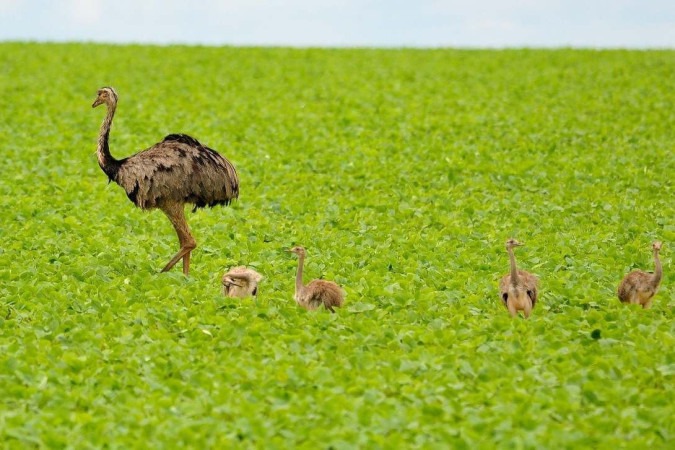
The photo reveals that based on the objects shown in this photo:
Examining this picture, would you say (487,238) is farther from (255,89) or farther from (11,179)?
(255,89)

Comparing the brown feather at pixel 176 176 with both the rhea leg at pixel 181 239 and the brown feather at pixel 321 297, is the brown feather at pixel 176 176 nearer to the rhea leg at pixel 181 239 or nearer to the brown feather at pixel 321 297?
the rhea leg at pixel 181 239

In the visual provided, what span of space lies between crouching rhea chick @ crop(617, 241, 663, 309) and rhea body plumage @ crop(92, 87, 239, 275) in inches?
176

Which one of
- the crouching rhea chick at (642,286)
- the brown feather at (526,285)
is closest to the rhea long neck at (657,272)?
the crouching rhea chick at (642,286)

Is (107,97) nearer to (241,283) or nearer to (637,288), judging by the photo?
(241,283)

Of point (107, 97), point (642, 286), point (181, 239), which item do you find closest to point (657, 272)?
point (642, 286)

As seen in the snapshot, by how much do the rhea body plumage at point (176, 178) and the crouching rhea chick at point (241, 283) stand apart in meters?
1.33

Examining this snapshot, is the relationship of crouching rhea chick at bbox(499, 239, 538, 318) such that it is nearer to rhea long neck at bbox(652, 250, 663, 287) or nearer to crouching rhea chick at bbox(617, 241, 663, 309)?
crouching rhea chick at bbox(617, 241, 663, 309)

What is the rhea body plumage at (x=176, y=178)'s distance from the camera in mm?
12453

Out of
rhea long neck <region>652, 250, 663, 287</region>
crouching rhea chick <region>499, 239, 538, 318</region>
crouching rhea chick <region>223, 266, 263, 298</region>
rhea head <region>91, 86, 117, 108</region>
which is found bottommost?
crouching rhea chick <region>223, 266, 263, 298</region>

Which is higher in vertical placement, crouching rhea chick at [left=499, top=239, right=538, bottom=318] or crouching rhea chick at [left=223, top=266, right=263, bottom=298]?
crouching rhea chick at [left=499, top=239, right=538, bottom=318]

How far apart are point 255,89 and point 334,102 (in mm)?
2852

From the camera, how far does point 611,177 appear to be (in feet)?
62.5

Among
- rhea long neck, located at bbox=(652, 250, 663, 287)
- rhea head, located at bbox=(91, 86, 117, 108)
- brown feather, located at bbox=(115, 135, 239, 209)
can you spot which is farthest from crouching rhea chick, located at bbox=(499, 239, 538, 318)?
rhea head, located at bbox=(91, 86, 117, 108)

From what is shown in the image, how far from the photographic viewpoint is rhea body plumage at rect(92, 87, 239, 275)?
1245cm
